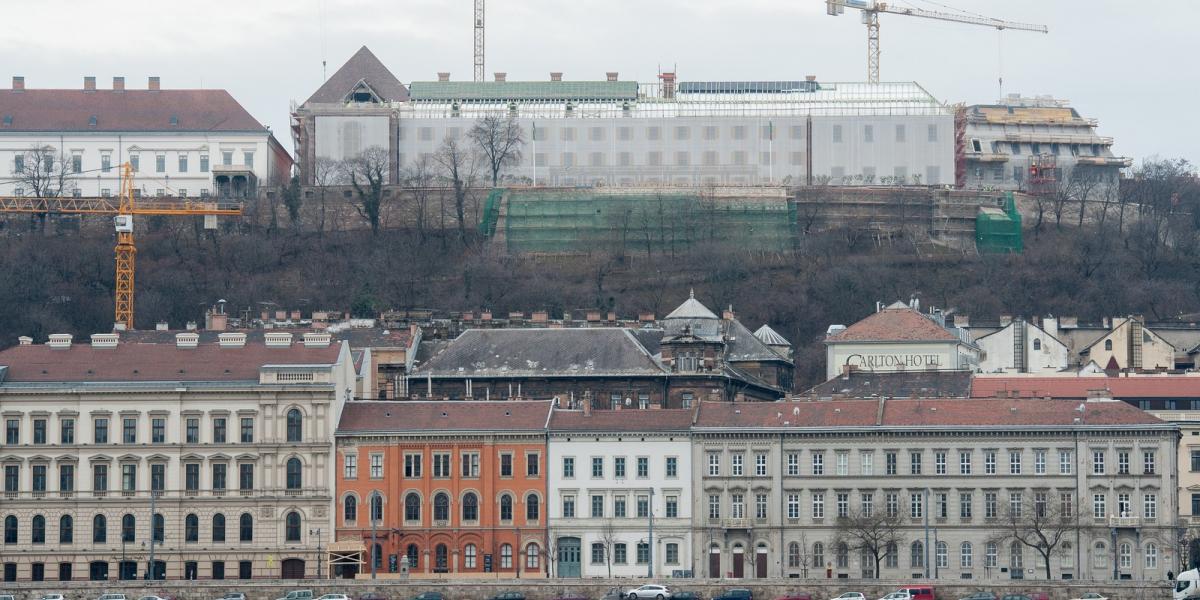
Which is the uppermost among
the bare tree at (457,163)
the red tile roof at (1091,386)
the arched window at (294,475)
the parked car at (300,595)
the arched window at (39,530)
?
the bare tree at (457,163)

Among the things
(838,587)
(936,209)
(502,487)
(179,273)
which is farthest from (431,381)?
(936,209)

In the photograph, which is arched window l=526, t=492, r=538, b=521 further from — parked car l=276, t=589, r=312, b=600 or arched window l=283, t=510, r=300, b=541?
parked car l=276, t=589, r=312, b=600

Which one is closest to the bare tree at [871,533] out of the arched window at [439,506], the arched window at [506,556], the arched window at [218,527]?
the arched window at [506,556]

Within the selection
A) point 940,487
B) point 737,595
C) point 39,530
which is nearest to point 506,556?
point 737,595

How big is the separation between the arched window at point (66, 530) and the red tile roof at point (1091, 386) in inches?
1571

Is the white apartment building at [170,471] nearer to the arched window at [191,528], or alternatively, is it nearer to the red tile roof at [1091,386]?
the arched window at [191,528]

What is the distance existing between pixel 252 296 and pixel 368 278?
7516 mm

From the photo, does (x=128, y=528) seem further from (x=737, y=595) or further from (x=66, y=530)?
(x=737, y=595)

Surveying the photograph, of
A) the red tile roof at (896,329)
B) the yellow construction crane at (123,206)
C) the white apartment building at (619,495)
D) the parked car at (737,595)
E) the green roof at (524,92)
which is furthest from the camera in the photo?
the green roof at (524,92)

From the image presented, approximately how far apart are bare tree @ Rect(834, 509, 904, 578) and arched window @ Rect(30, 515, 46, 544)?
1228 inches

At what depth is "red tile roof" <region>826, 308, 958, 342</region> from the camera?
139375 millimetres

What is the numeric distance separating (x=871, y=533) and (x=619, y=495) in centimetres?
1029

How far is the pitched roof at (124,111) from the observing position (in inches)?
7446

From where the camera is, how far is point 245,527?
364ft
